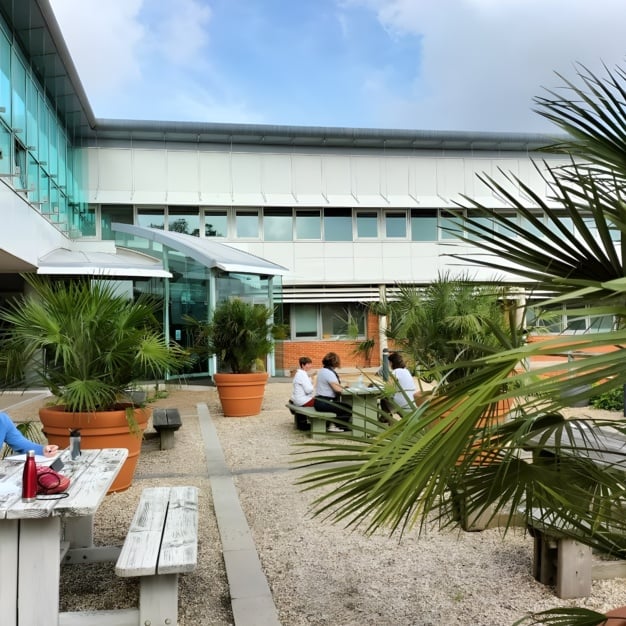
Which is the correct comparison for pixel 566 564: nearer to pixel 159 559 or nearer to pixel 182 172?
pixel 159 559

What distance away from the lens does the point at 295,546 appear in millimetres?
4352

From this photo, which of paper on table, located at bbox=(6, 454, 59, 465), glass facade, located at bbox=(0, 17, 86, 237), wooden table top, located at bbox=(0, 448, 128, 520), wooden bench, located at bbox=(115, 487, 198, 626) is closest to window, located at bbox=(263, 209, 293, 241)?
glass facade, located at bbox=(0, 17, 86, 237)

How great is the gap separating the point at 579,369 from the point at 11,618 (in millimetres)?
2775

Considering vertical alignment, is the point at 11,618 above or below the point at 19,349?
below

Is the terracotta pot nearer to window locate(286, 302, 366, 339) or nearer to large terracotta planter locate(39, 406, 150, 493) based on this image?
large terracotta planter locate(39, 406, 150, 493)

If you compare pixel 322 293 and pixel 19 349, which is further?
pixel 322 293

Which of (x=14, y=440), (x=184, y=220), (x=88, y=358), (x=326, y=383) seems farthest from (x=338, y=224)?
(x=14, y=440)

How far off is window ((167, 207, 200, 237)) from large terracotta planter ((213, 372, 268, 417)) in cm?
1194

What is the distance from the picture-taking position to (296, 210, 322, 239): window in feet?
74.2

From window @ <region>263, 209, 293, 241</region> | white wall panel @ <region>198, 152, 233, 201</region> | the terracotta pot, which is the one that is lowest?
the terracotta pot

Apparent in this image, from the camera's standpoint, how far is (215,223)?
72.5 feet

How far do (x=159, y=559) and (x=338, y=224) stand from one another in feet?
67.4

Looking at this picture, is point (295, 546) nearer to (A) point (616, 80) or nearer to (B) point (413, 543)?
(B) point (413, 543)

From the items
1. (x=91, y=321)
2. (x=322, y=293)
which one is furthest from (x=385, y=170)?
(x=91, y=321)
